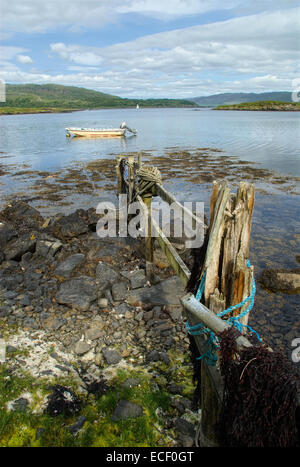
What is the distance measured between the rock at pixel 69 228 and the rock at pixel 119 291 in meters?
3.27

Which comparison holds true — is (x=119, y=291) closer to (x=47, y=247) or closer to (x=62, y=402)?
(x=47, y=247)

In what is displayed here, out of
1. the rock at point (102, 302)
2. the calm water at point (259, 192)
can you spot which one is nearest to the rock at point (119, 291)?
the rock at point (102, 302)

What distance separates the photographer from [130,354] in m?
5.37

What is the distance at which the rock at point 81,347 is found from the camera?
5297mm

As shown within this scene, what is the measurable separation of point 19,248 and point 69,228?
1.80 meters

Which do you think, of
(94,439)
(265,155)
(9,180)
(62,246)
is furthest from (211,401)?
(265,155)

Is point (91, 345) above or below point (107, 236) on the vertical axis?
below

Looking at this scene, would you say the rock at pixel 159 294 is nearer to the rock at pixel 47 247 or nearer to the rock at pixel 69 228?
the rock at pixel 47 247

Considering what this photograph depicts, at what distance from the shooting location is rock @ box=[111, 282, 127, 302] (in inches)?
275

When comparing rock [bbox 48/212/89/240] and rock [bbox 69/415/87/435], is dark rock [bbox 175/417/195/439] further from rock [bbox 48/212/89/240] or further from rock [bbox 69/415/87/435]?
rock [bbox 48/212/89/240]

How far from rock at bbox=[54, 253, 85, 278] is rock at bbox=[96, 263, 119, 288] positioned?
2.29 feet

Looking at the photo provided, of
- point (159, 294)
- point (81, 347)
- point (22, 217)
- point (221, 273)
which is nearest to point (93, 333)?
point (81, 347)
